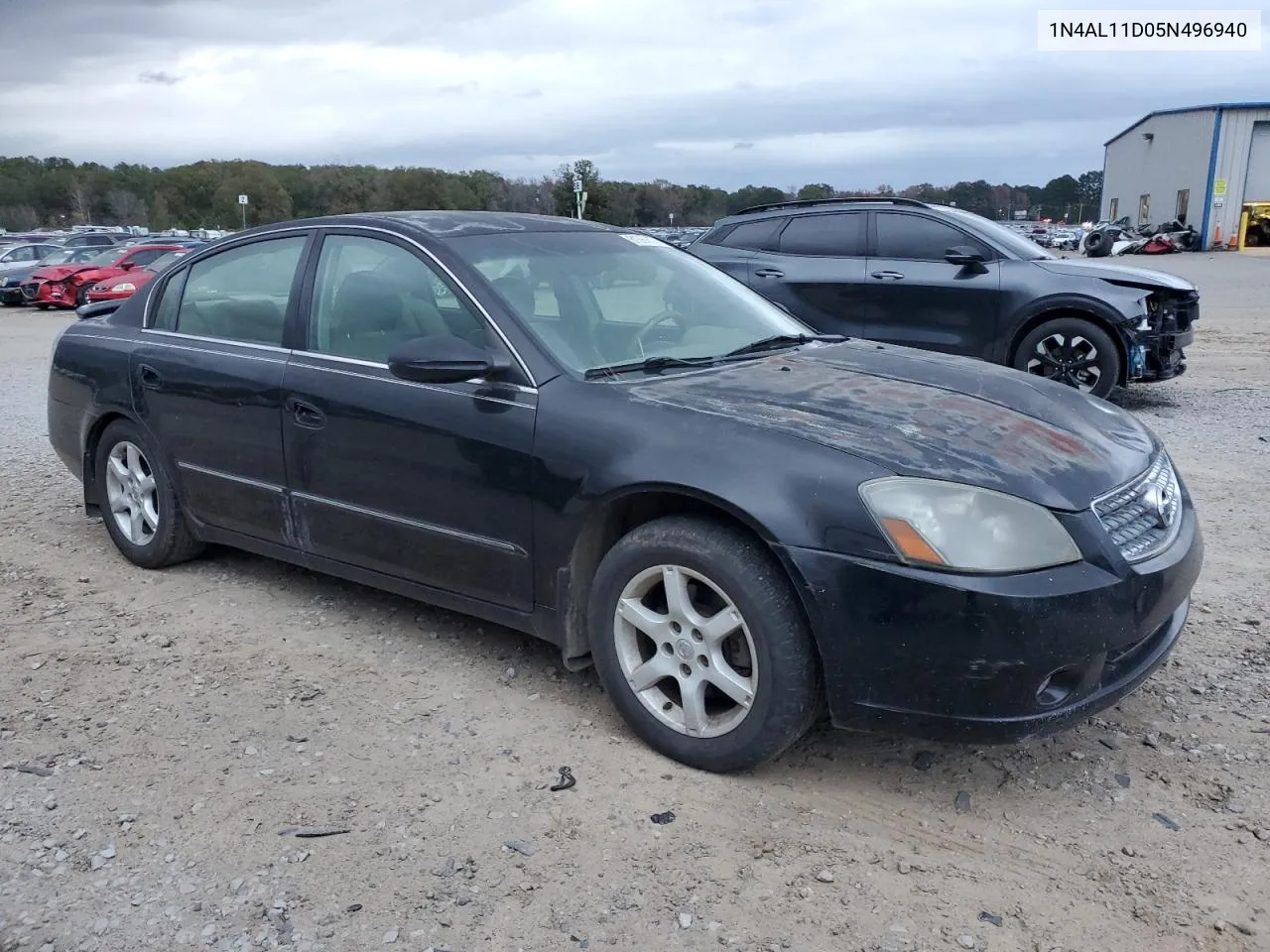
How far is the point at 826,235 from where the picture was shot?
8992 mm

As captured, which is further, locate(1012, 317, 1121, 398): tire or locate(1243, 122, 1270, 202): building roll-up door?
locate(1243, 122, 1270, 202): building roll-up door

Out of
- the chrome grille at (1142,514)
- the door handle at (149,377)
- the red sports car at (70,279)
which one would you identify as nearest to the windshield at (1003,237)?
the chrome grille at (1142,514)

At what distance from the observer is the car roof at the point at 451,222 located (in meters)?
3.95

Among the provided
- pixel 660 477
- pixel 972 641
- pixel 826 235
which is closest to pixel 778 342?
pixel 660 477

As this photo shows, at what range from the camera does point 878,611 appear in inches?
107

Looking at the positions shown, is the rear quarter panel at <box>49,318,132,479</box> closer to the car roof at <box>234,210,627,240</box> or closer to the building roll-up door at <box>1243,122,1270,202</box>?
the car roof at <box>234,210,627,240</box>

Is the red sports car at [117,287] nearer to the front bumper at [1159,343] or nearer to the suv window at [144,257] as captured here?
the suv window at [144,257]

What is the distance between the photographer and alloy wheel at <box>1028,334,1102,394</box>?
318 inches

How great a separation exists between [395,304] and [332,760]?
1.65 metres

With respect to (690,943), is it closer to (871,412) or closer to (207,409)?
(871,412)

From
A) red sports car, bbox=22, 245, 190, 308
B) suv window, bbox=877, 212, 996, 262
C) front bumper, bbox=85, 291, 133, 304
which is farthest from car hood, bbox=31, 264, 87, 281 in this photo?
suv window, bbox=877, 212, 996, 262

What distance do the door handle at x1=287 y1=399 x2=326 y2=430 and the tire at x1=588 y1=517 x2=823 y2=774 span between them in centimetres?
135

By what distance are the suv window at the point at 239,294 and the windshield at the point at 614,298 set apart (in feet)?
2.85

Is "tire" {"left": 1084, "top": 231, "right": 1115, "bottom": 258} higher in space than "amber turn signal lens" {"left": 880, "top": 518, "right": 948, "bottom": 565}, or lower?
lower
